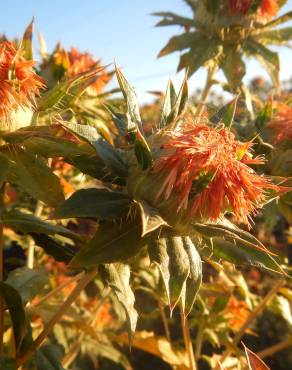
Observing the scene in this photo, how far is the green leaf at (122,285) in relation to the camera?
1105mm

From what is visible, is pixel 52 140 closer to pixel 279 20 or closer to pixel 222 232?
pixel 222 232

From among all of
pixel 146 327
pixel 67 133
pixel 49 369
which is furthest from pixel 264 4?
pixel 146 327

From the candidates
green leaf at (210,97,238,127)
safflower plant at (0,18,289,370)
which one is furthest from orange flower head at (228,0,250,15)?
safflower plant at (0,18,289,370)

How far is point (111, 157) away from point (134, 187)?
89mm

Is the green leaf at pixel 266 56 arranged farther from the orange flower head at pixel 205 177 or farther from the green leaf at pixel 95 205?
the green leaf at pixel 95 205

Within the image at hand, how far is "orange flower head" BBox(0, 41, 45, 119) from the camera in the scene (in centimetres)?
118

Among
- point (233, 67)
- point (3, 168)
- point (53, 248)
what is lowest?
point (53, 248)

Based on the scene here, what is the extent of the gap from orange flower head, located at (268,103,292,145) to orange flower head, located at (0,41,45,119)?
82cm

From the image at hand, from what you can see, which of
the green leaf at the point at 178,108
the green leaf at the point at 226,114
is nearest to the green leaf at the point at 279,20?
the green leaf at the point at 226,114

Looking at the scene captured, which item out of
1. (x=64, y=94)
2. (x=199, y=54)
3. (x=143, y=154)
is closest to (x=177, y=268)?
(x=143, y=154)

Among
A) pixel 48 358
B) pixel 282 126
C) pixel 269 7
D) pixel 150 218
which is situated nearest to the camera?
pixel 150 218

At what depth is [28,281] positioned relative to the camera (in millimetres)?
1588

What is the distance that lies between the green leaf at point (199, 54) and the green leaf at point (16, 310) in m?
1.18

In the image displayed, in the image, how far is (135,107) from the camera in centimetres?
129
